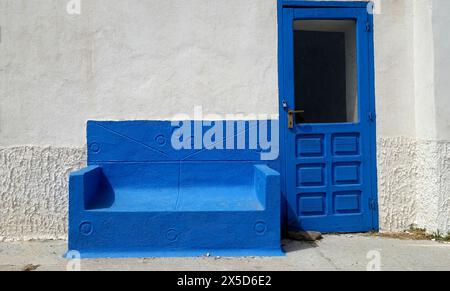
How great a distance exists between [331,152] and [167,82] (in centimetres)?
194

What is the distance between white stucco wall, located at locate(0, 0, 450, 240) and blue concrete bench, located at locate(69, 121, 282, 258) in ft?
1.07

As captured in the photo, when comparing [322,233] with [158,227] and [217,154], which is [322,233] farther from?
[158,227]

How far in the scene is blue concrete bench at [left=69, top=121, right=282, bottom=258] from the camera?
3.81 meters

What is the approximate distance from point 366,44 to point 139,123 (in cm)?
263

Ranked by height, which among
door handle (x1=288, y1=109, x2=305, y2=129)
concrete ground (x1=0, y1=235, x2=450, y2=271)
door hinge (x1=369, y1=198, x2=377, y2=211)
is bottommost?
concrete ground (x1=0, y1=235, x2=450, y2=271)

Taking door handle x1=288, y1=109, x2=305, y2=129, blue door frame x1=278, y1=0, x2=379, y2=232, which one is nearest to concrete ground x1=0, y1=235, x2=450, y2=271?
blue door frame x1=278, y1=0, x2=379, y2=232

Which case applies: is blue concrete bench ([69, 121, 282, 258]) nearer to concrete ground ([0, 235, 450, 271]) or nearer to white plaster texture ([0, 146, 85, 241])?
concrete ground ([0, 235, 450, 271])

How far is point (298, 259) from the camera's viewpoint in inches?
149

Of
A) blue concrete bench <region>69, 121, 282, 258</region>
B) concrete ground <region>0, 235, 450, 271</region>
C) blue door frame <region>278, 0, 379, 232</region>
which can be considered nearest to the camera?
concrete ground <region>0, 235, 450, 271</region>

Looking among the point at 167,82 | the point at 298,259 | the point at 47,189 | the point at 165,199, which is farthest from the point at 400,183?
the point at 47,189

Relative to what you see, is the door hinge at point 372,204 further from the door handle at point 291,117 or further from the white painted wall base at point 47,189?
the door handle at point 291,117

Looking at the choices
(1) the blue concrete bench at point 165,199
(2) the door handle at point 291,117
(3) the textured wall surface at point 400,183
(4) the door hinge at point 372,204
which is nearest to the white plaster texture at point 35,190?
(1) the blue concrete bench at point 165,199

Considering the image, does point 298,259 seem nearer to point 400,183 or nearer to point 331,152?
point 331,152

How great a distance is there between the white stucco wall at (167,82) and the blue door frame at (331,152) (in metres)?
0.12
